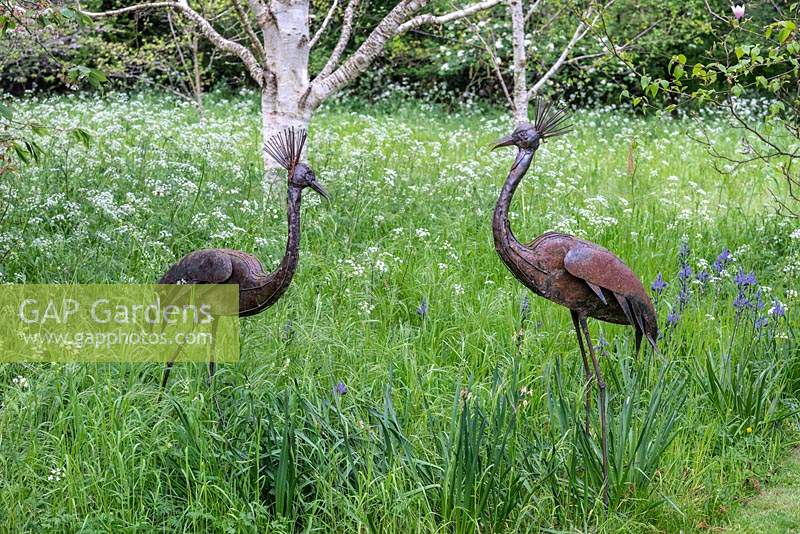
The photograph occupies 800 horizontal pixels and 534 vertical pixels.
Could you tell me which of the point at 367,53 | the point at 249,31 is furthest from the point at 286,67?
the point at 367,53

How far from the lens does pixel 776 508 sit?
180 inches

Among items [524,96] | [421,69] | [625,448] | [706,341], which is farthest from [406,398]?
[421,69]

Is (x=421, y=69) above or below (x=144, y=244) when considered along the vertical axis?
above

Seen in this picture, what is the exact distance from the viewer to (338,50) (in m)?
7.49

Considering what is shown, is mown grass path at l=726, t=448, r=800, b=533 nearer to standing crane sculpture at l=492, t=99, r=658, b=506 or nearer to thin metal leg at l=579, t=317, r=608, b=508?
thin metal leg at l=579, t=317, r=608, b=508

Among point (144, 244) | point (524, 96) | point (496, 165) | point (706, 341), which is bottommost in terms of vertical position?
point (706, 341)

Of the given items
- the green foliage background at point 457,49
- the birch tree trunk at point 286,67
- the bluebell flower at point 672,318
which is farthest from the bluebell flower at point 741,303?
the green foliage background at point 457,49

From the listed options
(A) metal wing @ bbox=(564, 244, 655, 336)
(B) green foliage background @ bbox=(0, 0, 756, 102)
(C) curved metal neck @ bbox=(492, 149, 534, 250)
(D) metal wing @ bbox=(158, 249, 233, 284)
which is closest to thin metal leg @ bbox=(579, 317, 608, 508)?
(A) metal wing @ bbox=(564, 244, 655, 336)

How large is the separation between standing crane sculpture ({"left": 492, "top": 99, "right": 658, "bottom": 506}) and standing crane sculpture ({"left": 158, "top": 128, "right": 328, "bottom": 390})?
0.81 meters

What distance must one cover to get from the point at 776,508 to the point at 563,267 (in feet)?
5.94

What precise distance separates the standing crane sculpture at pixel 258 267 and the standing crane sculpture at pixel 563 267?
808mm

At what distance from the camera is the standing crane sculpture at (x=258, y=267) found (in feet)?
13.1

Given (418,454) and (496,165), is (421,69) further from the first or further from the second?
(418,454)

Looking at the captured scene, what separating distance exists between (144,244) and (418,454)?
2568 millimetres
